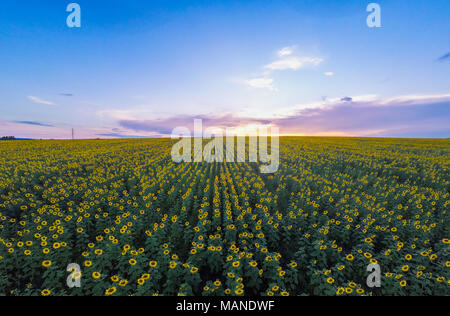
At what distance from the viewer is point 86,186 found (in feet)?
35.3

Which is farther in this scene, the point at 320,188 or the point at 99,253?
the point at 320,188

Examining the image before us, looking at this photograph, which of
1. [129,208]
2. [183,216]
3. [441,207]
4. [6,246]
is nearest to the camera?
[6,246]

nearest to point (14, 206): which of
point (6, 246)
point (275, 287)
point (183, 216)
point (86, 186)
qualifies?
point (86, 186)

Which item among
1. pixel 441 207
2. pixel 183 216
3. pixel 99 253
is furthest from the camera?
pixel 441 207

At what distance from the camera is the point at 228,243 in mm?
6406
